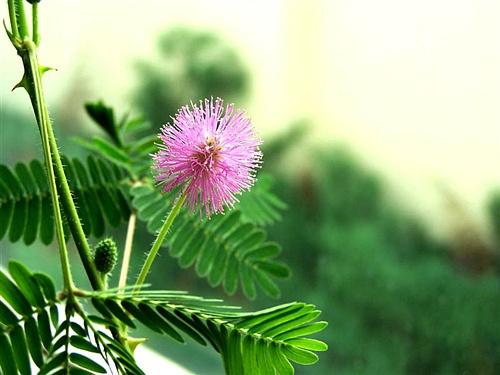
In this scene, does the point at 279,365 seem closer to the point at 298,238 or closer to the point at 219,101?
the point at 219,101

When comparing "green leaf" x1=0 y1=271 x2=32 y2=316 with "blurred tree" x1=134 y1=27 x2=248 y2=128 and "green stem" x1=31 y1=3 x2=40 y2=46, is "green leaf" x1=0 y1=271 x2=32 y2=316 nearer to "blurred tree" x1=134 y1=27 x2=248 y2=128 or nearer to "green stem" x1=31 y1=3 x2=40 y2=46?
"green stem" x1=31 y1=3 x2=40 y2=46

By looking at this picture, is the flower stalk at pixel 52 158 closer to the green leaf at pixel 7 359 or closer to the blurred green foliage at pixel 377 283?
the green leaf at pixel 7 359

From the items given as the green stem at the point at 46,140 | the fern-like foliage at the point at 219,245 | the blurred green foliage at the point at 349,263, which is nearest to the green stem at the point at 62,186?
the green stem at the point at 46,140

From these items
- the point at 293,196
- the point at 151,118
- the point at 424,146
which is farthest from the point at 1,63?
the point at 424,146

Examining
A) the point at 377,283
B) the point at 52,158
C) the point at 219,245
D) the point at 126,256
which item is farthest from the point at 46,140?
the point at 377,283

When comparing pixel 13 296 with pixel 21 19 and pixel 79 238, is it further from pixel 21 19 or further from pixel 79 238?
pixel 21 19


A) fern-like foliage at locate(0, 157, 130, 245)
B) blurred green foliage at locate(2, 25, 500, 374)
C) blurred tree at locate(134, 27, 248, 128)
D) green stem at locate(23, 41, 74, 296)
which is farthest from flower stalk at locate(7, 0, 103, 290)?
blurred tree at locate(134, 27, 248, 128)

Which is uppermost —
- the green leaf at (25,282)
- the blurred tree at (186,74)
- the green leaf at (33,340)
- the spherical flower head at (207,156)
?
the blurred tree at (186,74)
